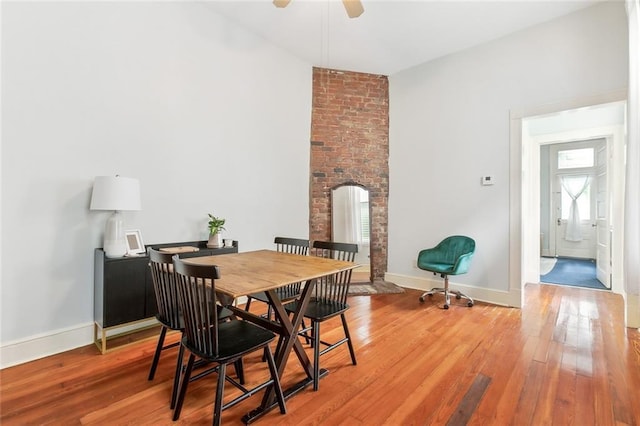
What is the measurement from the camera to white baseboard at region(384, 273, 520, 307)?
142 inches

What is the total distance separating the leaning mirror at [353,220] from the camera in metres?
4.46

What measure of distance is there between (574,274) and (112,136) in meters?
7.16

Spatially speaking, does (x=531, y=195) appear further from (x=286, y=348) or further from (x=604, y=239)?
(x=286, y=348)

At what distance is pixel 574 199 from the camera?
285 inches

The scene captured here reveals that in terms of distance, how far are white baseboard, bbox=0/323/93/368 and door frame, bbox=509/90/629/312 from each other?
440 cm

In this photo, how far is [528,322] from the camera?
3102 mm

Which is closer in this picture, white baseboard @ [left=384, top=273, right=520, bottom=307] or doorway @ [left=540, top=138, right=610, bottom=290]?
white baseboard @ [left=384, top=273, right=520, bottom=307]

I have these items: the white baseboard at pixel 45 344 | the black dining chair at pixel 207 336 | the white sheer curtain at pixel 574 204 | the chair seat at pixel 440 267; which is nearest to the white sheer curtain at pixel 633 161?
the chair seat at pixel 440 267

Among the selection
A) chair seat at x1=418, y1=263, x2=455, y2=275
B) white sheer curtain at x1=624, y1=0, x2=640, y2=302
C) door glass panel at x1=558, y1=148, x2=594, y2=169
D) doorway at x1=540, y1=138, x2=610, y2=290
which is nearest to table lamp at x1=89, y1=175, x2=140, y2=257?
chair seat at x1=418, y1=263, x2=455, y2=275

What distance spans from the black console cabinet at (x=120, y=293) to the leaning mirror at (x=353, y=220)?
2561mm

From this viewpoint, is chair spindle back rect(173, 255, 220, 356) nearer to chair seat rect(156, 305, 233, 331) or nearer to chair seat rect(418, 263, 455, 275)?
chair seat rect(156, 305, 233, 331)

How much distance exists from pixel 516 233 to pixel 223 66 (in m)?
3.93

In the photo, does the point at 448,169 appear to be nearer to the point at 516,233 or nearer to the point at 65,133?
the point at 516,233

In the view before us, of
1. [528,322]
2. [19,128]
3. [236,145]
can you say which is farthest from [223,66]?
[528,322]
